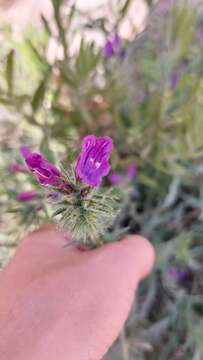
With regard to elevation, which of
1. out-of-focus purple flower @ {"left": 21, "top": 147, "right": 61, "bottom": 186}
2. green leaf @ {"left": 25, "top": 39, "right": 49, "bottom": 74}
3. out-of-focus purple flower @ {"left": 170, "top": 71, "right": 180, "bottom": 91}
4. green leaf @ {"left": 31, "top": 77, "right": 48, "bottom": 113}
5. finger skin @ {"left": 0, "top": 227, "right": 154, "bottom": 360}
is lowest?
finger skin @ {"left": 0, "top": 227, "right": 154, "bottom": 360}

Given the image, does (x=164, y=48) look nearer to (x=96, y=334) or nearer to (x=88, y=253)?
(x=88, y=253)

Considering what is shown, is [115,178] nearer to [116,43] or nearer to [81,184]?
Result: [116,43]

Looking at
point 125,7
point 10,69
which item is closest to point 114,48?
point 125,7

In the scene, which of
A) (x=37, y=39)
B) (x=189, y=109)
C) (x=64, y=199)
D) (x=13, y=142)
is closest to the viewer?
(x=64, y=199)

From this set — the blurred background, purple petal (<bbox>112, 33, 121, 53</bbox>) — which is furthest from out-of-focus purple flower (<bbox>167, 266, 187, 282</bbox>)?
purple petal (<bbox>112, 33, 121, 53</bbox>)

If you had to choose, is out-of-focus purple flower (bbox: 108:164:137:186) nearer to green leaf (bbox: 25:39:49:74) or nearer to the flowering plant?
green leaf (bbox: 25:39:49:74)

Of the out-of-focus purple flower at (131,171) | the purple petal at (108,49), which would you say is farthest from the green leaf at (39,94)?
the out-of-focus purple flower at (131,171)

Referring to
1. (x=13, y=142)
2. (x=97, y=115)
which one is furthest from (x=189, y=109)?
(x=13, y=142)
